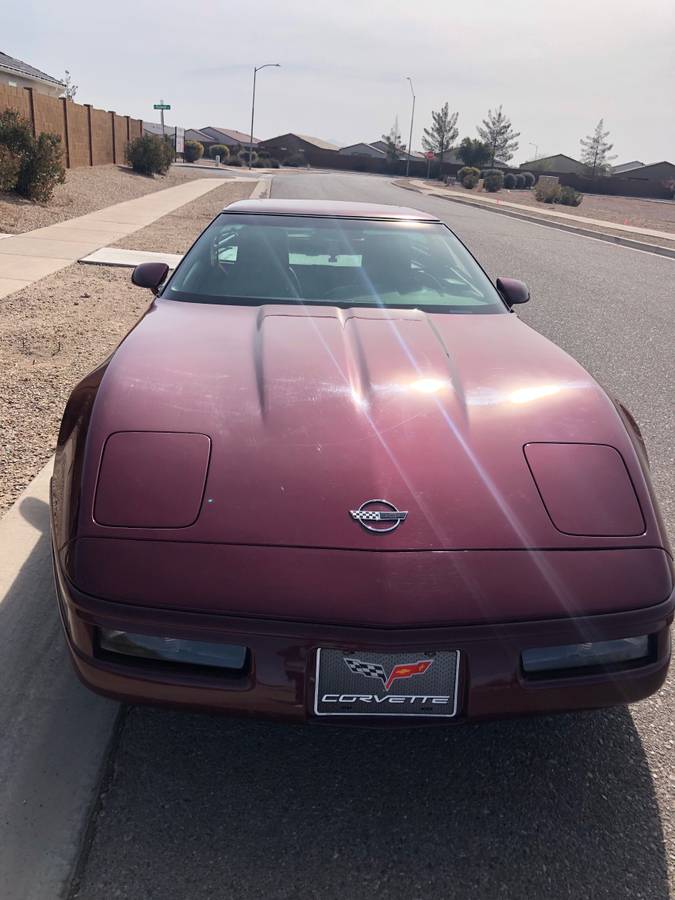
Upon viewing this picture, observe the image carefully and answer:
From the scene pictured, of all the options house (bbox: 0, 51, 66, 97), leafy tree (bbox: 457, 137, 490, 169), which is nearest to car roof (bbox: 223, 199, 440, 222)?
house (bbox: 0, 51, 66, 97)

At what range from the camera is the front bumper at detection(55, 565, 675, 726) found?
1.76m

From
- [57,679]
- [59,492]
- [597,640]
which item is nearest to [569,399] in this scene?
[597,640]

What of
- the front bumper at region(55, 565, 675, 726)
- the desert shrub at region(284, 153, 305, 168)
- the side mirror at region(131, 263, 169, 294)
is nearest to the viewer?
the front bumper at region(55, 565, 675, 726)

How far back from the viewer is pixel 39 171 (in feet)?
51.1

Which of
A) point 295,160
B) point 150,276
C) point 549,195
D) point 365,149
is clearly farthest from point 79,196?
point 365,149

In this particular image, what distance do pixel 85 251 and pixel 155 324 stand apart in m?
8.61

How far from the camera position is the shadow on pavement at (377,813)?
179cm

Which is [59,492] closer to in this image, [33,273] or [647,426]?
[647,426]

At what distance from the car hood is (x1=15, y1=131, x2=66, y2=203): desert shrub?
14.7 metres

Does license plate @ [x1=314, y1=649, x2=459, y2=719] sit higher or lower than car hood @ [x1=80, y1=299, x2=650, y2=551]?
lower

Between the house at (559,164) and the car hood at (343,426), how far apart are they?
112 meters

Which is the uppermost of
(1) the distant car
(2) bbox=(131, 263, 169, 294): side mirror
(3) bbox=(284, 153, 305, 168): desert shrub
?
(2) bbox=(131, 263, 169, 294): side mirror

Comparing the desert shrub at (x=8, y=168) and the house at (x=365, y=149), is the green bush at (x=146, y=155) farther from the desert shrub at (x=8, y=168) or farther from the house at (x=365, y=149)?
the house at (x=365, y=149)

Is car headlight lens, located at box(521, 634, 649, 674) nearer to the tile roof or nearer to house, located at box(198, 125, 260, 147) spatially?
the tile roof
